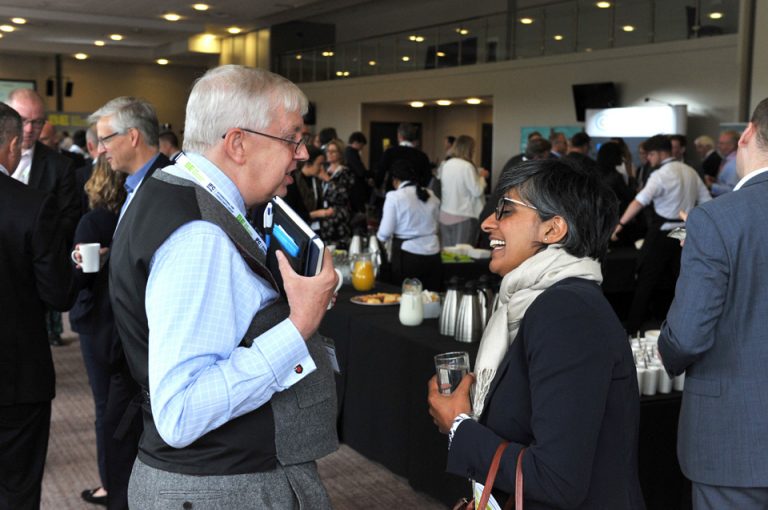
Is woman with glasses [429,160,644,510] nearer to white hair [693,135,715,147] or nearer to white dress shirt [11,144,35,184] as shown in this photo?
white dress shirt [11,144,35,184]

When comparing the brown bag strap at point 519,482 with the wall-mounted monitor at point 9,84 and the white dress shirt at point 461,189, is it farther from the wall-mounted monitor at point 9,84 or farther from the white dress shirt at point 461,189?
the wall-mounted monitor at point 9,84

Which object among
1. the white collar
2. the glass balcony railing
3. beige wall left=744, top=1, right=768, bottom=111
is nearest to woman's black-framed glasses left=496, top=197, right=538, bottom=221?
the white collar

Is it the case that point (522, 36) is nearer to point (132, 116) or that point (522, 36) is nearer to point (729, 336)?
point (132, 116)

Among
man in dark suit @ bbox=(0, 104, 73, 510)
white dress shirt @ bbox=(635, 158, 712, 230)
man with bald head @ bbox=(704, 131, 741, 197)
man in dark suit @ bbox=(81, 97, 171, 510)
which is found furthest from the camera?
man with bald head @ bbox=(704, 131, 741, 197)

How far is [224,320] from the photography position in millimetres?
1229

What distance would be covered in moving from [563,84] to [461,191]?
19.0 ft

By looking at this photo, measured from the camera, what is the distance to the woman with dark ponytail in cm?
539

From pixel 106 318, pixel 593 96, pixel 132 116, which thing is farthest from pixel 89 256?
pixel 593 96

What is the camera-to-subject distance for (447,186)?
7.21 meters

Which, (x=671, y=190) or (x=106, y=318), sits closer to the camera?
(x=106, y=318)

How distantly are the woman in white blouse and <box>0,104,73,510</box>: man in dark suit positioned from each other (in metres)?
5.00

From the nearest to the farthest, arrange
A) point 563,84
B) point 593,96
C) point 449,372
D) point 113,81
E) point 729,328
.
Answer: point 449,372
point 729,328
point 593,96
point 563,84
point 113,81

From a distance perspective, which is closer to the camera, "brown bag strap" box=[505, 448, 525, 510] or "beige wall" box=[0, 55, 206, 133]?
"brown bag strap" box=[505, 448, 525, 510]

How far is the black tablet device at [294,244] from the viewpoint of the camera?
4.32 ft
